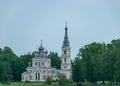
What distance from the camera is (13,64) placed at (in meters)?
175

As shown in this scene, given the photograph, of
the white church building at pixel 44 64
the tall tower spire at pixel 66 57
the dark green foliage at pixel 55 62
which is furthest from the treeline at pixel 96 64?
the dark green foliage at pixel 55 62

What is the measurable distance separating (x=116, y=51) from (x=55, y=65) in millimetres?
83688

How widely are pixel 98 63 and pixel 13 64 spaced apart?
56.6 m

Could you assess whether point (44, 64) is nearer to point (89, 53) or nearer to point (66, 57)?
point (66, 57)

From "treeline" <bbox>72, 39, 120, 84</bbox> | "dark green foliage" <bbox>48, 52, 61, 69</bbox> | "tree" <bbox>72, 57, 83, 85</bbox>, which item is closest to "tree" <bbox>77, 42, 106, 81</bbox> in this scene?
"treeline" <bbox>72, 39, 120, 84</bbox>

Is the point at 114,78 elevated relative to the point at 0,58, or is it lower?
lower

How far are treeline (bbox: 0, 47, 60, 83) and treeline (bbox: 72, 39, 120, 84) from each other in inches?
665

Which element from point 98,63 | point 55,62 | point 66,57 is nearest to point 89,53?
point 98,63

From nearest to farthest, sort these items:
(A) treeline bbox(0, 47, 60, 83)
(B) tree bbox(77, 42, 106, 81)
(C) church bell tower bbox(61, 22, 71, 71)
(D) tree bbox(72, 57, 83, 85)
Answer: (B) tree bbox(77, 42, 106, 81), (D) tree bbox(72, 57, 83, 85), (A) treeline bbox(0, 47, 60, 83), (C) church bell tower bbox(61, 22, 71, 71)

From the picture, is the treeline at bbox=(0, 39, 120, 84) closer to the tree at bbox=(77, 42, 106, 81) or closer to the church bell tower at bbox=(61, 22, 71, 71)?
the tree at bbox=(77, 42, 106, 81)

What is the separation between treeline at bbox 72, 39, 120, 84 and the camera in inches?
4454

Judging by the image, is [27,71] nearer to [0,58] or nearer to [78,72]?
[0,58]

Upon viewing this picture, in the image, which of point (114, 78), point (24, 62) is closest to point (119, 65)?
point (114, 78)

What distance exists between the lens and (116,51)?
113 meters
